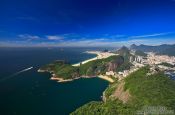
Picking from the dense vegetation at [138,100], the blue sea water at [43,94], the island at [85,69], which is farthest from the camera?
the island at [85,69]

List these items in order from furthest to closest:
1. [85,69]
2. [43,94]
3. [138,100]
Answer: [85,69]
[43,94]
[138,100]

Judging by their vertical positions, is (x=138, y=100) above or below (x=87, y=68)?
above

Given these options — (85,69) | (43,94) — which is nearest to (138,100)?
(43,94)

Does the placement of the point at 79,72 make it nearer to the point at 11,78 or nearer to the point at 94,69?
the point at 94,69

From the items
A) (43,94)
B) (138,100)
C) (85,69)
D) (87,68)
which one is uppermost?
(138,100)

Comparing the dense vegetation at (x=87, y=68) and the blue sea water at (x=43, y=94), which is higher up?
the dense vegetation at (x=87, y=68)

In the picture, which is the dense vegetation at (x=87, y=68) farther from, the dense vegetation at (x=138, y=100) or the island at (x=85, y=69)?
the dense vegetation at (x=138, y=100)

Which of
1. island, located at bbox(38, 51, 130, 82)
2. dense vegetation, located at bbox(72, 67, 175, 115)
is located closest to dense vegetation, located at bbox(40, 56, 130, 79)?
island, located at bbox(38, 51, 130, 82)

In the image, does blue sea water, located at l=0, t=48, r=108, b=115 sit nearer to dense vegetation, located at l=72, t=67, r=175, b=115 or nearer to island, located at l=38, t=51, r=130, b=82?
island, located at l=38, t=51, r=130, b=82

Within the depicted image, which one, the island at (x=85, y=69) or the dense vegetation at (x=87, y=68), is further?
the dense vegetation at (x=87, y=68)

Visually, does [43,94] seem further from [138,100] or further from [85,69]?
[85,69]

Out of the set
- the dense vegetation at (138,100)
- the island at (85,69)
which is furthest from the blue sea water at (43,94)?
the dense vegetation at (138,100)
